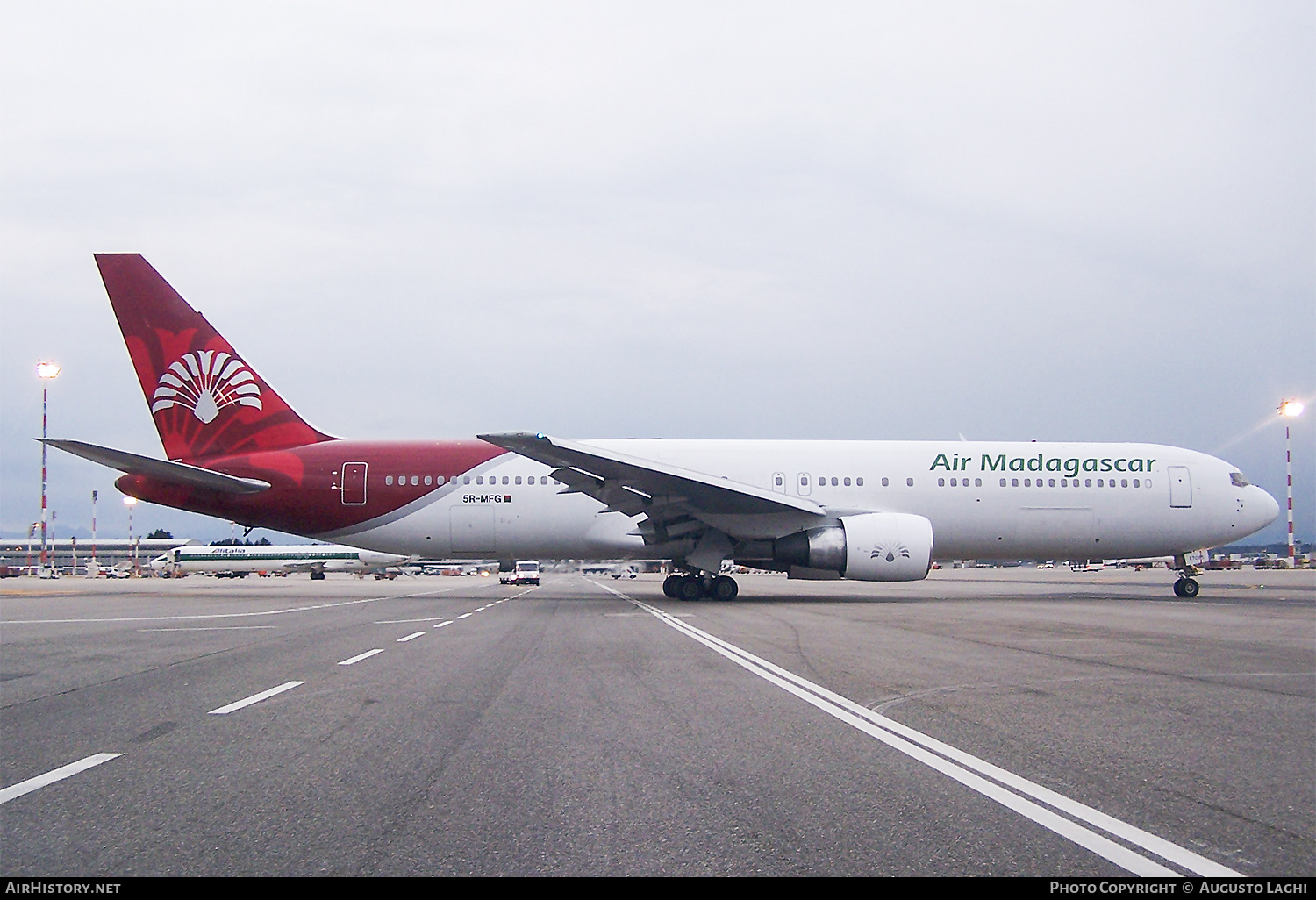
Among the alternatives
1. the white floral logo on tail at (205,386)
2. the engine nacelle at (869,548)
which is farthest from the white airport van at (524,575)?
the engine nacelle at (869,548)

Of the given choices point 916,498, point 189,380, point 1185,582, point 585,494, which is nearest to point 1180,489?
point 1185,582

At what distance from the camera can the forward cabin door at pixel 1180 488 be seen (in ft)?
77.4

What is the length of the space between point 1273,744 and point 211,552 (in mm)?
72092

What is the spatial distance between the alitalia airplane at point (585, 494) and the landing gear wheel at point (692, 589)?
40 mm

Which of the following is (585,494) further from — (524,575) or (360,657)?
(524,575)

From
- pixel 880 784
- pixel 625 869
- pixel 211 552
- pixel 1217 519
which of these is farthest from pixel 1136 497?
pixel 211 552

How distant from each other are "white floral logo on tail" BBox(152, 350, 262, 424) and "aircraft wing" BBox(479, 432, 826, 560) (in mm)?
8443

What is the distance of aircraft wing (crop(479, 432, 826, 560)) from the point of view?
18.3m

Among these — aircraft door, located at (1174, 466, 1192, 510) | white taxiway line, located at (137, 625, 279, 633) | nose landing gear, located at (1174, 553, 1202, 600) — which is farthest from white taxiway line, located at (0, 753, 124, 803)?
aircraft door, located at (1174, 466, 1192, 510)

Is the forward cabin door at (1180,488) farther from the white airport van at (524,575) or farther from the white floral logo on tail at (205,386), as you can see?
the white airport van at (524,575)

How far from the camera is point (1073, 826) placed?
12.0 ft

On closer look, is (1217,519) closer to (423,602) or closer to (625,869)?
(423,602)

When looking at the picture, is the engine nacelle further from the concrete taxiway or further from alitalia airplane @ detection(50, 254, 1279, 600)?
the concrete taxiway

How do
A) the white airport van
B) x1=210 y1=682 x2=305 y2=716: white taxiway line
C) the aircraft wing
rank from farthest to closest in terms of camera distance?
1. the white airport van
2. the aircraft wing
3. x1=210 y1=682 x2=305 y2=716: white taxiway line
